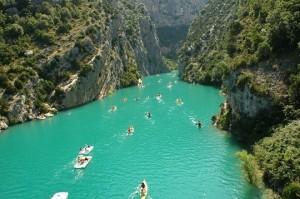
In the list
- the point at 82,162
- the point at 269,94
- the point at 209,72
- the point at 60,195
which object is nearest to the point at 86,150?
the point at 82,162

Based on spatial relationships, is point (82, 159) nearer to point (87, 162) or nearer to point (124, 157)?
point (87, 162)

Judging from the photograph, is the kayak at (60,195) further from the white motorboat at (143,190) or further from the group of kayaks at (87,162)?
the white motorboat at (143,190)

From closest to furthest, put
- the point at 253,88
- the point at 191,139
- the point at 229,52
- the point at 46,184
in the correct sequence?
the point at 46,184, the point at 253,88, the point at 191,139, the point at 229,52

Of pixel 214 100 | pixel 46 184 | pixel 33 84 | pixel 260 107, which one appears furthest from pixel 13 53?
pixel 260 107

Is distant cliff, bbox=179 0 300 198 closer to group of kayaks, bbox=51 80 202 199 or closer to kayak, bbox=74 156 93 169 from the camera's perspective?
group of kayaks, bbox=51 80 202 199

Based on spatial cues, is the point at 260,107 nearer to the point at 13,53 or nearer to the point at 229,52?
the point at 229,52

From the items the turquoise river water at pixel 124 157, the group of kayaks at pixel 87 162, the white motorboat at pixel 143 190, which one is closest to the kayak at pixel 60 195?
the group of kayaks at pixel 87 162

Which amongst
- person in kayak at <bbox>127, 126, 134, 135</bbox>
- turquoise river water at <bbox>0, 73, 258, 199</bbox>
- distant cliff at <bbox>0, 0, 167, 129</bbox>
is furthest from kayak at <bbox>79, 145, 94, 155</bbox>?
distant cliff at <bbox>0, 0, 167, 129</bbox>
